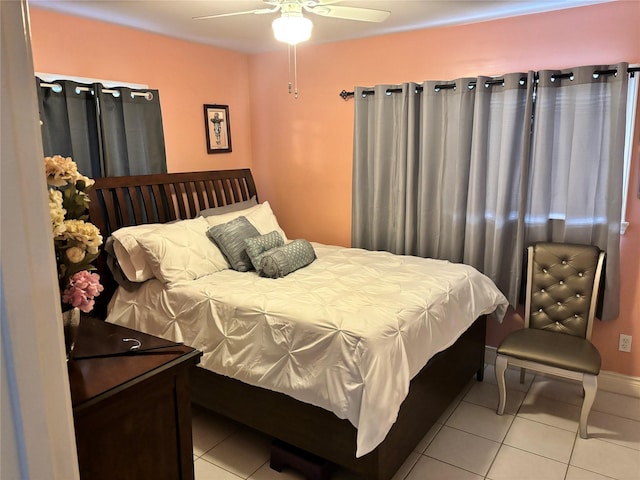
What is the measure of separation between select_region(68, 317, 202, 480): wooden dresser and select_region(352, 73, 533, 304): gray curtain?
8.04 feet

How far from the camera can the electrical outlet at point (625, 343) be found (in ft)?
10.1

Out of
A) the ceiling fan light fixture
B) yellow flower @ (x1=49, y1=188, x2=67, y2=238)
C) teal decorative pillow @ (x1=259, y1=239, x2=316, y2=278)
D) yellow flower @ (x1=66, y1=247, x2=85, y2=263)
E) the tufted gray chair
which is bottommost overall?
the tufted gray chair

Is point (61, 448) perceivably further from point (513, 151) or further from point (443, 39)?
point (443, 39)

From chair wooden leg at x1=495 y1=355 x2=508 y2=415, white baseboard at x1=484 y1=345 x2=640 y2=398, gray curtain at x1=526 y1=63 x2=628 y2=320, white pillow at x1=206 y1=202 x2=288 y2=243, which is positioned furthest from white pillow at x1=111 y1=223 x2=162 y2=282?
white baseboard at x1=484 y1=345 x2=640 y2=398

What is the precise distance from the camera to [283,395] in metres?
2.33

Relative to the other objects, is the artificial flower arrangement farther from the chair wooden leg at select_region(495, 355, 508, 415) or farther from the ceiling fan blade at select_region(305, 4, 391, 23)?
the chair wooden leg at select_region(495, 355, 508, 415)

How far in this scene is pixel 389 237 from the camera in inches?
149

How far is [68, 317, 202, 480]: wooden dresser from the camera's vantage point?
4.08ft

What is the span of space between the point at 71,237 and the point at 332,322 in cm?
122

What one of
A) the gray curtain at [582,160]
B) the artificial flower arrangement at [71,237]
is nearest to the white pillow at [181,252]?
the artificial flower arrangement at [71,237]

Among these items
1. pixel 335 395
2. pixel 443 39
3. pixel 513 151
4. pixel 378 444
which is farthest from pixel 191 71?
pixel 378 444

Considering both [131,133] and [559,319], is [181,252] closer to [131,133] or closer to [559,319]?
[131,133]

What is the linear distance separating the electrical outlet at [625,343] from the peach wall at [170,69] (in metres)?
3.33

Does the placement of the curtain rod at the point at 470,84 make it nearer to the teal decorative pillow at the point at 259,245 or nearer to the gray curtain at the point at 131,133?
the teal decorative pillow at the point at 259,245
